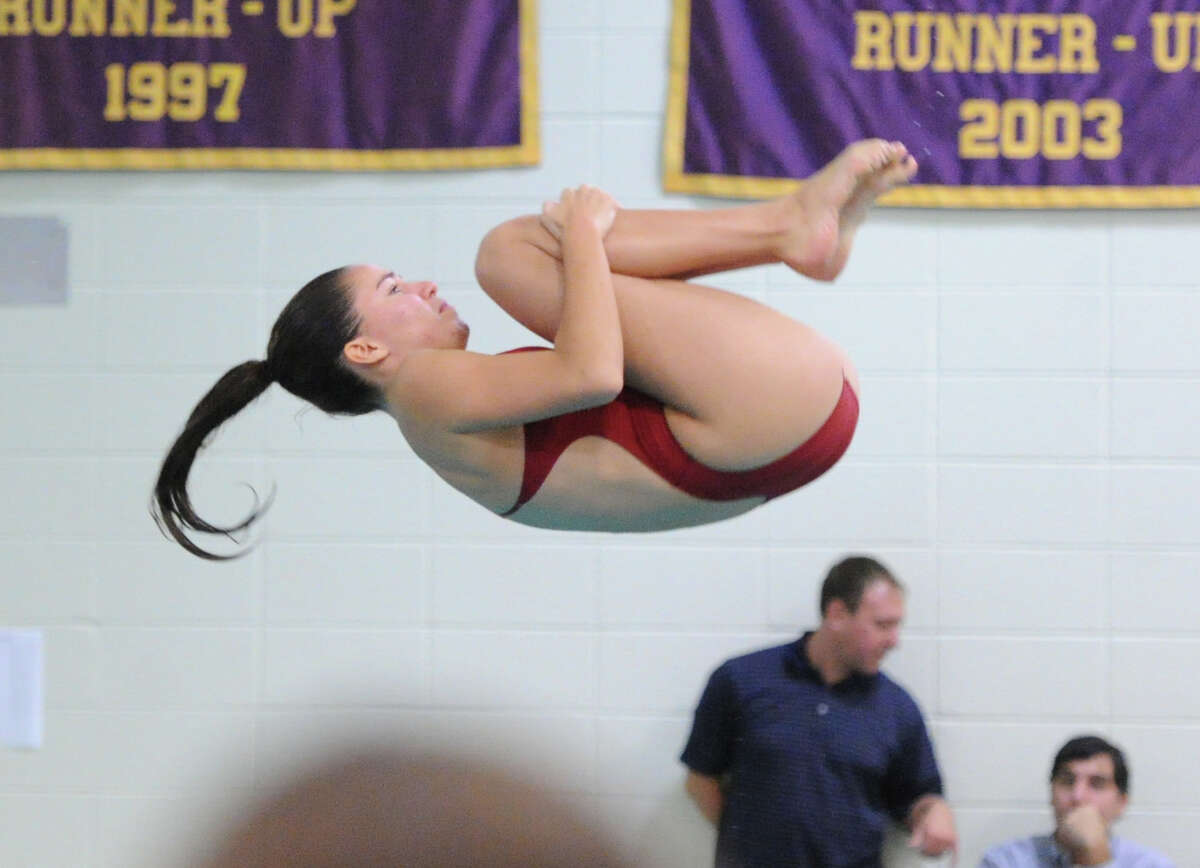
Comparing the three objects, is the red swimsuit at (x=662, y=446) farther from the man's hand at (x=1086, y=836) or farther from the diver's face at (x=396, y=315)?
the man's hand at (x=1086, y=836)

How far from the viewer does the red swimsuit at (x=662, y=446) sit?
1812 mm

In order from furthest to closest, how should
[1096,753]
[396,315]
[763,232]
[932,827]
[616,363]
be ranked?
[1096,753], [932,827], [396,315], [763,232], [616,363]

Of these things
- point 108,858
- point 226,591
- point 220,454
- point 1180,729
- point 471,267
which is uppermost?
point 471,267

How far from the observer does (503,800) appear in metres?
3.56

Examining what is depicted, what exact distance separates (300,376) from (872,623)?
1.60 meters

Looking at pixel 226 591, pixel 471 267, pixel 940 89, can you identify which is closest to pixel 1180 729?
pixel 940 89

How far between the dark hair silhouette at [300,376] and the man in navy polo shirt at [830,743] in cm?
149

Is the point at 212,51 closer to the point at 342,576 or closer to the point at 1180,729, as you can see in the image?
the point at 342,576

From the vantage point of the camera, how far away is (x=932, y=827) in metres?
3.05

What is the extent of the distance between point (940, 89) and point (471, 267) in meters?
1.22

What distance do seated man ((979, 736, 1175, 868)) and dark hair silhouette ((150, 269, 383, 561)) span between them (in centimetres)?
198

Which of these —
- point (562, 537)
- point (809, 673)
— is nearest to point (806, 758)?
point (809, 673)

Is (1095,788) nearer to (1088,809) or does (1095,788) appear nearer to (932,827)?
(1088,809)

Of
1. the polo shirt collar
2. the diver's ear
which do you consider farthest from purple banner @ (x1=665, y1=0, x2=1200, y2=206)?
the diver's ear
